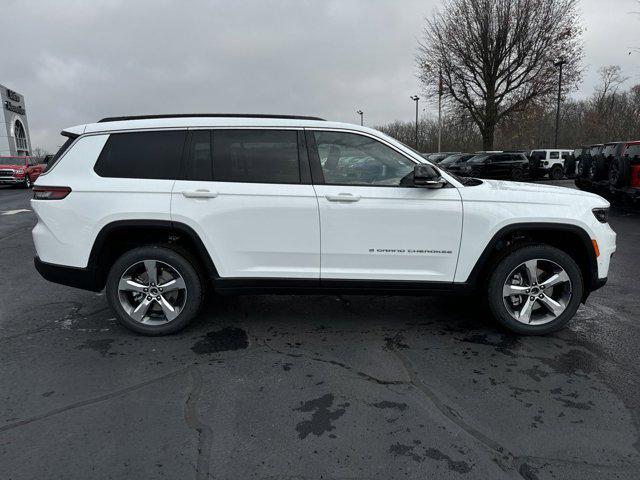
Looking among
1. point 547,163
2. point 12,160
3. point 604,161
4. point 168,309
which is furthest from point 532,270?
point 12,160

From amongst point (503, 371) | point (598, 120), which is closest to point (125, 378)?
point (503, 371)

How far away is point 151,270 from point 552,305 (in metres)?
3.43

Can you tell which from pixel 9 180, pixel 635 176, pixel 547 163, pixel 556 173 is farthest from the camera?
pixel 556 173

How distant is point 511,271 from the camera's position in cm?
394

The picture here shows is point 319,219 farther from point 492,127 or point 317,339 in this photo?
point 492,127

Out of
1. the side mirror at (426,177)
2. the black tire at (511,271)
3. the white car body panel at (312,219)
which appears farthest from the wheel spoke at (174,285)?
A: the black tire at (511,271)

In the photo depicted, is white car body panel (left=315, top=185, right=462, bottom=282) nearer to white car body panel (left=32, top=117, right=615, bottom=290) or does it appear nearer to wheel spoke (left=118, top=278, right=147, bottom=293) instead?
white car body panel (left=32, top=117, right=615, bottom=290)

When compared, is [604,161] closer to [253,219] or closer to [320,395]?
[253,219]

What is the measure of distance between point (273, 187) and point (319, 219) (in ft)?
1.51

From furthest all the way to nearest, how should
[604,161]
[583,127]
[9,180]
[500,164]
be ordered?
[583,127]
[500,164]
[9,180]
[604,161]

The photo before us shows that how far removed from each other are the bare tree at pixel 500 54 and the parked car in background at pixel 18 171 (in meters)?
24.4

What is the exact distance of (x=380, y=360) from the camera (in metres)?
3.60

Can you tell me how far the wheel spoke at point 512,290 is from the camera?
13.1 ft

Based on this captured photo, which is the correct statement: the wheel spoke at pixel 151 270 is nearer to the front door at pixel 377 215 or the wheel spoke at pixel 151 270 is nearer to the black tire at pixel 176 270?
the black tire at pixel 176 270
